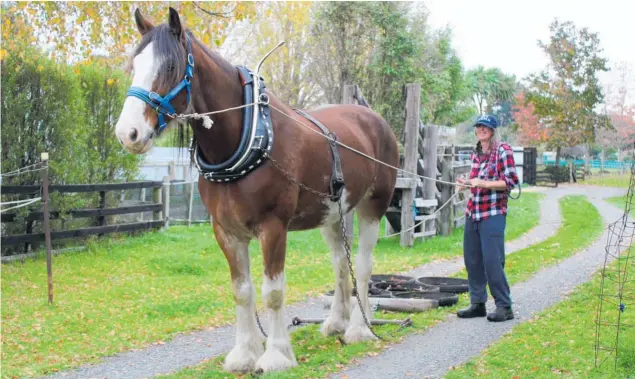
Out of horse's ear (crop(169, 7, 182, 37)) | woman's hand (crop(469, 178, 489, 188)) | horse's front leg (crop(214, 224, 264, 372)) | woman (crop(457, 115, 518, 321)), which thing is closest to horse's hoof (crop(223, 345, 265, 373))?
horse's front leg (crop(214, 224, 264, 372))

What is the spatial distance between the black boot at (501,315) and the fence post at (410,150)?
580 centimetres

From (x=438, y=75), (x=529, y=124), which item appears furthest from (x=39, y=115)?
(x=529, y=124)

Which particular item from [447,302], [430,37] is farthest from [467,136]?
[447,302]

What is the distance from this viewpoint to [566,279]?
917cm

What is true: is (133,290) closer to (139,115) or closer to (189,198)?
(139,115)

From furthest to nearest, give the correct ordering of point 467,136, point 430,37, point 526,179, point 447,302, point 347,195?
point 467,136, point 526,179, point 430,37, point 447,302, point 347,195

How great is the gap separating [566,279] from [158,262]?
21.5 ft

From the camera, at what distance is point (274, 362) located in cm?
511

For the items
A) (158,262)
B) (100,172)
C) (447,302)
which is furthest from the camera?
(100,172)

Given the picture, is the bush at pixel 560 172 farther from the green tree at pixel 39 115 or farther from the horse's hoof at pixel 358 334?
the horse's hoof at pixel 358 334

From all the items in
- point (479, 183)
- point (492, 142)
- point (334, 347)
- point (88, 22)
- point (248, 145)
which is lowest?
point (334, 347)

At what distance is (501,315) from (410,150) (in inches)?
245

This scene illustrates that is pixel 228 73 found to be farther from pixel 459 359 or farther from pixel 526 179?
pixel 526 179

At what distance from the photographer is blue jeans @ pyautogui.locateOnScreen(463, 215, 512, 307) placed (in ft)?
22.1
